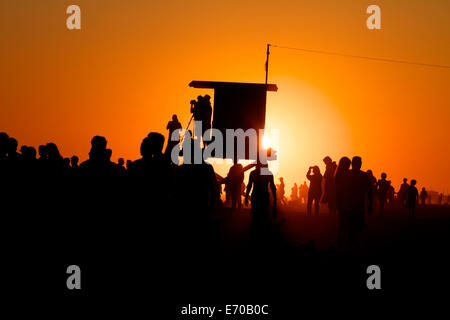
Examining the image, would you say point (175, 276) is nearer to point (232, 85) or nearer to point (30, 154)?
point (30, 154)

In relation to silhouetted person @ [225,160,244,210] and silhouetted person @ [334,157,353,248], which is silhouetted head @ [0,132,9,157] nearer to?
silhouetted person @ [334,157,353,248]

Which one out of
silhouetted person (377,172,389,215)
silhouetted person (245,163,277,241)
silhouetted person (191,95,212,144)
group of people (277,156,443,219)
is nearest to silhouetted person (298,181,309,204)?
→ group of people (277,156,443,219)

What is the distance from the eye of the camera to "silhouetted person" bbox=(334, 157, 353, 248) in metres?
12.9

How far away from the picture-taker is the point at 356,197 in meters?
12.8

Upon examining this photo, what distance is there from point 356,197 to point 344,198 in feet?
0.73

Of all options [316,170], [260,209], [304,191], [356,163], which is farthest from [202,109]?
[304,191]

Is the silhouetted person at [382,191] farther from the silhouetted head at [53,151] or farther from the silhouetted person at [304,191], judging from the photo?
the silhouetted head at [53,151]

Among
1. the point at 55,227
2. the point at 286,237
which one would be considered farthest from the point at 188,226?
the point at 286,237

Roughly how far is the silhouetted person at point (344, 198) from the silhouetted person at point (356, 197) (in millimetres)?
22

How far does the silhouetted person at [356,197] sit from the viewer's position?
42.0ft

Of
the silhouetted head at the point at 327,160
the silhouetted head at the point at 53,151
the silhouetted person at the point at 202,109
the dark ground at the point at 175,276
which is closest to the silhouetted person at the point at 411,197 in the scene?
the silhouetted head at the point at 327,160

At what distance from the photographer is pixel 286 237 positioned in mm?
16094

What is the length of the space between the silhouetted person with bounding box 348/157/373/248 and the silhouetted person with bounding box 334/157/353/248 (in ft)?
0.07
